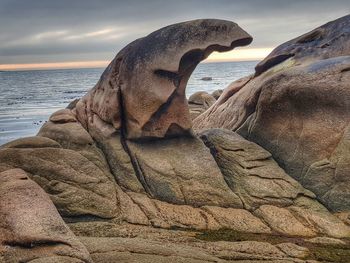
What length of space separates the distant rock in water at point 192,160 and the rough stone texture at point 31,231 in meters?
1.01

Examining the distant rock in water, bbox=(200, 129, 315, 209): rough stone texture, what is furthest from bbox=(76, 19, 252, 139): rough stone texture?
bbox=(200, 129, 315, 209): rough stone texture

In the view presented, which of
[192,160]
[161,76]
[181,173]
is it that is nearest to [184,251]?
[181,173]

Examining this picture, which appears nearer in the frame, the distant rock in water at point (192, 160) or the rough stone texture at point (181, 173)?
the distant rock in water at point (192, 160)

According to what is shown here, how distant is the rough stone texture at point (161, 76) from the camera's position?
13.1m

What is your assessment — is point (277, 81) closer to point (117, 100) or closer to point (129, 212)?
point (117, 100)

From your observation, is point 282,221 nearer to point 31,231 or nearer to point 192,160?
point 192,160

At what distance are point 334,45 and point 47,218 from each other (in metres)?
11.6

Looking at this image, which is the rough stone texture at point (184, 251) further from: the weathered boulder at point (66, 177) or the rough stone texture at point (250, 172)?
the rough stone texture at point (250, 172)

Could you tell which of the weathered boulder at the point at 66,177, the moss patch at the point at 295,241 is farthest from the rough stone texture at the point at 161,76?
the moss patch at the point at 295,241

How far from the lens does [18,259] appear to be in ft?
25.6

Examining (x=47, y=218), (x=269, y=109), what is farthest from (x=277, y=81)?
(x=47, y=218)

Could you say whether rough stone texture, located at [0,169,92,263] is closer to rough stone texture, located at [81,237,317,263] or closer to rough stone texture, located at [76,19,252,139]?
rough stone texture, located at [81,237,317,263]

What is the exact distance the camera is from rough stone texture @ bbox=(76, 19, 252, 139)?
1312 centimetres

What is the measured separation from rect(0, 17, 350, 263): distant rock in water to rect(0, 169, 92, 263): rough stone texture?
1010 mm
